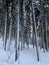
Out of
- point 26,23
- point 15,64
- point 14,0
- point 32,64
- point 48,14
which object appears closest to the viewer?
point 15,64

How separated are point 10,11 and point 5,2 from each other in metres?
1.48

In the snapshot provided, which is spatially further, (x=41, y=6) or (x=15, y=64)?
(x=41, y=6)

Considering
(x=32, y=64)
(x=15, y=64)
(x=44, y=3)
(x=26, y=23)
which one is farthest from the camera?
(x=26, y=23)

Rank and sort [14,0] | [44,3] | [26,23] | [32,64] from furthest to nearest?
[26,23], [44,3], [14,0], [32,64]

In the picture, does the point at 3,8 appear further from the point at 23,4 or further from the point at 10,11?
the point at 23,4

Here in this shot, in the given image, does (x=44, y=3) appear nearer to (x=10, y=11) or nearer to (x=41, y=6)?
(x=41, y=6)

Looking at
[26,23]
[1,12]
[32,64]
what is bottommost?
[32,64]

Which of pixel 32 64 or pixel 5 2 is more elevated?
pixel 5 2

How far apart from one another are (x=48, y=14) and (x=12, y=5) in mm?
4997

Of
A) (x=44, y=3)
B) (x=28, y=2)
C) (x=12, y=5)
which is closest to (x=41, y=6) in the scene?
(x=44, y=3)

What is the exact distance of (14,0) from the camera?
766 inches

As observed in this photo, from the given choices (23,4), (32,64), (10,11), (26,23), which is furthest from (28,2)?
(32,64)

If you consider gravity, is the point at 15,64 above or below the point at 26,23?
below

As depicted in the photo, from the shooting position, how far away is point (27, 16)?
74.6ft
